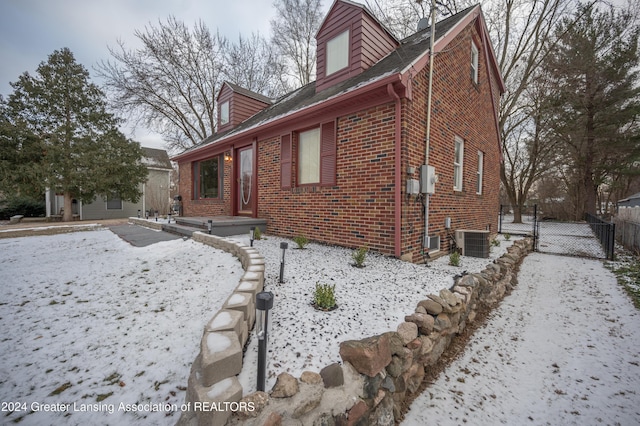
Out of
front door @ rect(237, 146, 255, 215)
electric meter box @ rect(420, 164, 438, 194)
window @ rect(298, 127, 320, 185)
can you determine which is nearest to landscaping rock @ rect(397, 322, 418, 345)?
electric meter box @ rect(420, 164, 438, 194)

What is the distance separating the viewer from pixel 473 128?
7.22 meters

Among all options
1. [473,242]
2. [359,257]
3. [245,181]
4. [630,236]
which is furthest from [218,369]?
[630,236]

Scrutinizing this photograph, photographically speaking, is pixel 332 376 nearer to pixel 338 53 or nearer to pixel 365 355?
pixel 365 355

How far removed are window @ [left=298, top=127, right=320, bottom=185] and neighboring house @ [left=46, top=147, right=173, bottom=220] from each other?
13.3 metres

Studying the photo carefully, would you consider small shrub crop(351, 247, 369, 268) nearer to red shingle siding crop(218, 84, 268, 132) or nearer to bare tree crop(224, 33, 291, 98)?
red shingle siding crop(218, 84, 268, 132)

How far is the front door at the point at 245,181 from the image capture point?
7.94m

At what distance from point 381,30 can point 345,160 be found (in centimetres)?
Result: 422

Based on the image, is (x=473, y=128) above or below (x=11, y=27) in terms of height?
below

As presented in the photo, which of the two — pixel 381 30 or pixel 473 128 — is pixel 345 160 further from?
pixel 473 128

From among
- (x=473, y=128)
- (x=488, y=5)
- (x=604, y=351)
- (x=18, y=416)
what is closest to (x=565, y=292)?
(x=604, y=351)

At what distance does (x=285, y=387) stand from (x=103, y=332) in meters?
2.03

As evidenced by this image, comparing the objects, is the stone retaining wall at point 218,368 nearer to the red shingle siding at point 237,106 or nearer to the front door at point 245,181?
the front door at point 245,181

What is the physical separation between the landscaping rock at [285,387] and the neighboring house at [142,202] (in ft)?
56.6

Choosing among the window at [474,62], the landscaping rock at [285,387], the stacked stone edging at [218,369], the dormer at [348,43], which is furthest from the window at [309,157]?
the window at [474,62]
